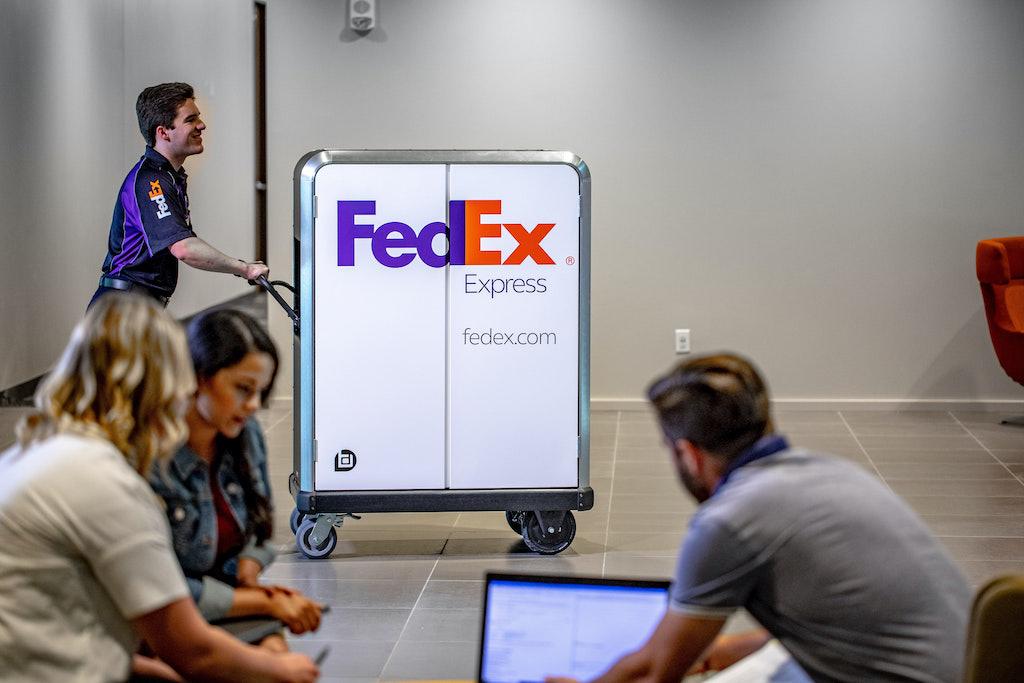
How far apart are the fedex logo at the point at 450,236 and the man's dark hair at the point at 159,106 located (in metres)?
0.90

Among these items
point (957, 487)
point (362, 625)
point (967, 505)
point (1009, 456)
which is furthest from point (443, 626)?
point (1009, 456)

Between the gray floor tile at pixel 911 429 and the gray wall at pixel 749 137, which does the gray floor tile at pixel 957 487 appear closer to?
the gray floor tile at pixel 911 429

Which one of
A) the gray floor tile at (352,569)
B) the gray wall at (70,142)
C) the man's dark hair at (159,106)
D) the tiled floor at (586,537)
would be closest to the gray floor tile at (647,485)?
the tiled floor at (586,537)

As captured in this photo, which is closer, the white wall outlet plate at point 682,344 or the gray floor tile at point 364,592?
the gray floor tile at point 364,592

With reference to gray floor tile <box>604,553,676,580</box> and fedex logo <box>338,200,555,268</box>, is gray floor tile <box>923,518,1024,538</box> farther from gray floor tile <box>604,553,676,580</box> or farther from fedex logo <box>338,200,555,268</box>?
fedex logo <box>338,200,555,268</box>

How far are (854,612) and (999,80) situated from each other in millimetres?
6533

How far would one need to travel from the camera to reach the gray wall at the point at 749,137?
7.96m

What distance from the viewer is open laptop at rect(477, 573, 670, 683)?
8.11 ft

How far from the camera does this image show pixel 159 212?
489 cm

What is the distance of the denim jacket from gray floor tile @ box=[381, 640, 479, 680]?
3.46 feet

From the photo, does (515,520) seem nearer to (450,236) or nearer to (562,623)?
(450,236)

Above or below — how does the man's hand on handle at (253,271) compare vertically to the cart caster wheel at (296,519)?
above

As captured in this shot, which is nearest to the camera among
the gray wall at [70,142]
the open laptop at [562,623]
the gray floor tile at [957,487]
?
the open laptop at [562,623]

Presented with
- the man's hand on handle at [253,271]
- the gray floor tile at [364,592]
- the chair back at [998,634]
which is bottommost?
the gray floor tile at [364,592]
